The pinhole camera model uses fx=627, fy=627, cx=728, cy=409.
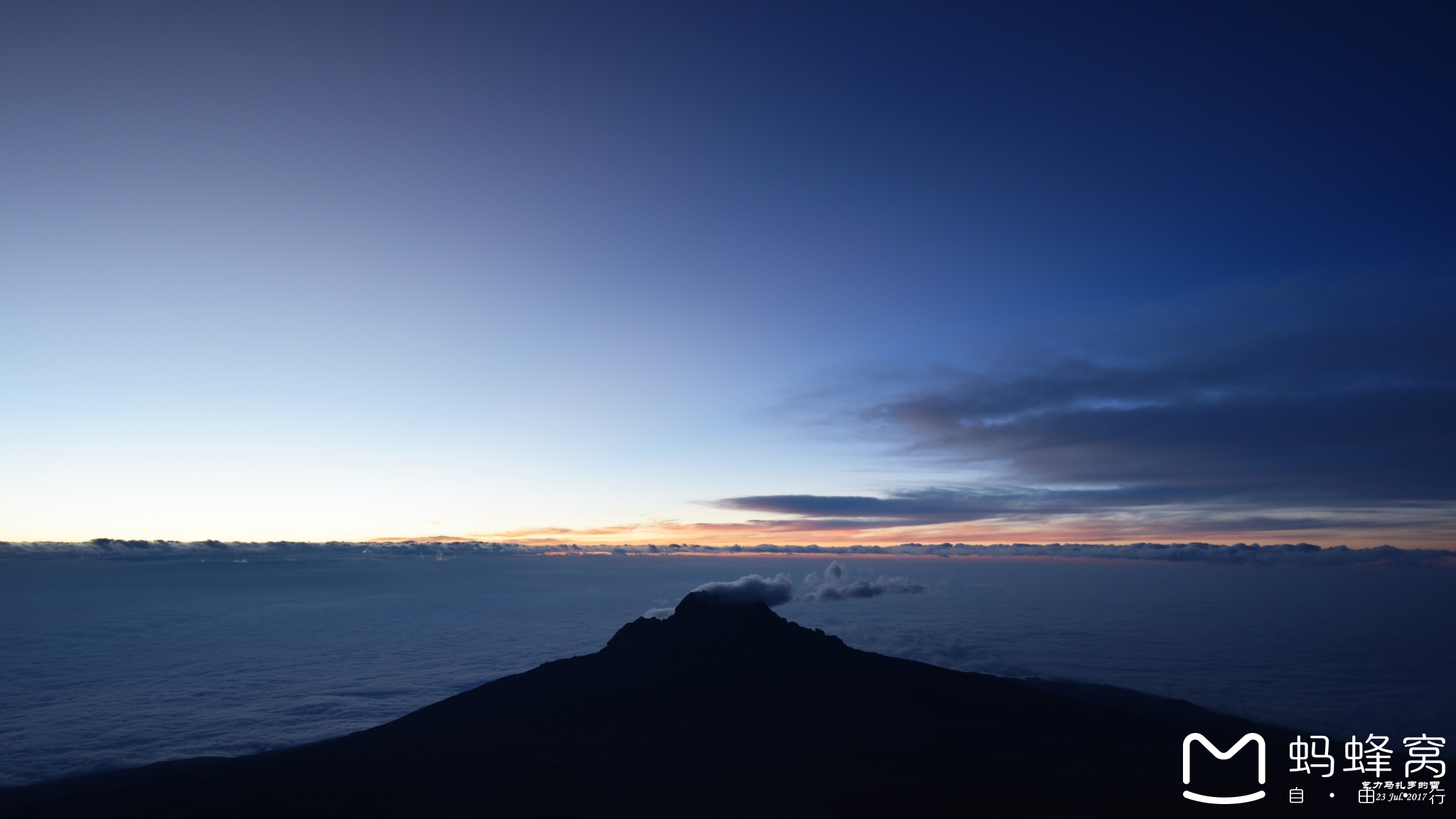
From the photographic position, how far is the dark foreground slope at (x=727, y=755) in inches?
2842

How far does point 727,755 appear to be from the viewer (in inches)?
3501

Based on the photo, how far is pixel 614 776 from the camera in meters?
81.7

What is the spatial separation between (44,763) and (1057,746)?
508 ft

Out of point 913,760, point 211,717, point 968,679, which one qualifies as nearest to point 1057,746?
point 913,760

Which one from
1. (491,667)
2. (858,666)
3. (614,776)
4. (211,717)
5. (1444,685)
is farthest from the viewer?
(491,667)

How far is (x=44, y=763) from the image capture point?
96250mm

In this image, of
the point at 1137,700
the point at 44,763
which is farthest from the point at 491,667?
the point at 1137,700

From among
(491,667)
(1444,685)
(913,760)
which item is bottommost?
(491,667)

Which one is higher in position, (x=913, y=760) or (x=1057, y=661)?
(x=913, y=760)

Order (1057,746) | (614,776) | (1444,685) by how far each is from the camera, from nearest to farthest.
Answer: (614,776) → (1057,746) → (1444,685)

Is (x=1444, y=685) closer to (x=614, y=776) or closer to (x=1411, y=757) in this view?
(x=1411, y=757)

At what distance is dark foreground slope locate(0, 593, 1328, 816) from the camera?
72188 mm

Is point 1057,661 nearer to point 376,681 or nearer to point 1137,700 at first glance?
point 1137,700

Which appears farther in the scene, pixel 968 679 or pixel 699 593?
pixel 699 593
